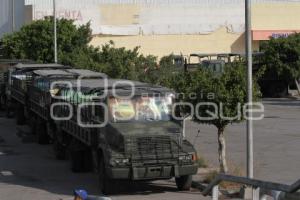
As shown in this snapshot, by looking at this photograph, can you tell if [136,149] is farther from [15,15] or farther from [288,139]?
[15,15]

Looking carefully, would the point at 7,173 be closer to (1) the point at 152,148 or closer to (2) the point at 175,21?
(1) the point at 152,148

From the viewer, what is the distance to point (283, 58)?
3978 cm

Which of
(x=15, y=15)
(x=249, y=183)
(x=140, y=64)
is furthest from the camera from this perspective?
(x=15, y=15)

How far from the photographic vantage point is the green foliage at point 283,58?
3909 centimetres

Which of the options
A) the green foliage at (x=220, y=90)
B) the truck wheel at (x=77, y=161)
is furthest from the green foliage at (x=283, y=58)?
the green foliage at (x=220, y=90)

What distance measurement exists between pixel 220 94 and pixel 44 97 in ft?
26.7

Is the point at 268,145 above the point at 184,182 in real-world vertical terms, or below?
above

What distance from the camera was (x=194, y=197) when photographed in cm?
1288

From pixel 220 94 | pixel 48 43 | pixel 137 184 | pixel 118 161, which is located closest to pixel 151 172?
pixel 118 161

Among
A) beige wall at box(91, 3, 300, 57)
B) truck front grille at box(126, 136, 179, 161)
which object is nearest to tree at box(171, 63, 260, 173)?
truck front grille at box(126, 136, 179, 161)

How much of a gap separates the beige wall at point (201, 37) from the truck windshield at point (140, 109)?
40.0m

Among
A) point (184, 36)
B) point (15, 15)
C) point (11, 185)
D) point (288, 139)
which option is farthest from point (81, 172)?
point (15, 15)

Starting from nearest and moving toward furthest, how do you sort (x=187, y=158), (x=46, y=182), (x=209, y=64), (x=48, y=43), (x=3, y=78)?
(x=187, y=158) < (x=46, y=182) < (x=209, y=64) < (x=3, y=78) < (x=48, y=43)

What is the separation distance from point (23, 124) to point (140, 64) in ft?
17.3
